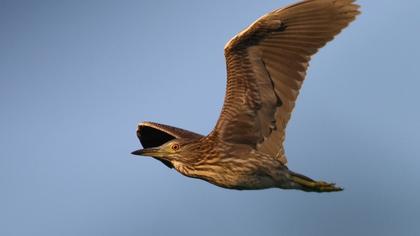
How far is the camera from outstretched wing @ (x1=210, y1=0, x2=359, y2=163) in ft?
49.5

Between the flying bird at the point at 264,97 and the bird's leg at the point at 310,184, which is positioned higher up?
the flying bird at the point at 264,97

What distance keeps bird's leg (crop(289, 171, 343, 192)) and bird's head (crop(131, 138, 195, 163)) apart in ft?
4.57

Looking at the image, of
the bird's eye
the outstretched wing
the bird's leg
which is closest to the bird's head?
the bird's eye

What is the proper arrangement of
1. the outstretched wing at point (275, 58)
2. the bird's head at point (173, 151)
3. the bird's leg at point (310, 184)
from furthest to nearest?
1. the bird's head at point (173, 151)
2. the bird's leg at point (310, 184)
3. the outstretched wing at point (275, 58)

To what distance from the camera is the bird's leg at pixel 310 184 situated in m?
15.3

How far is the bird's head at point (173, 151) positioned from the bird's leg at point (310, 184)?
54.8 inches

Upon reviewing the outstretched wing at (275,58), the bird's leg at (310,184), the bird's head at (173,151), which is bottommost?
the bird's leg at (310,184)

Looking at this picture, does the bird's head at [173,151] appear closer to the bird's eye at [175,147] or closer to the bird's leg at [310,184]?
the bird's eye at [175,147]

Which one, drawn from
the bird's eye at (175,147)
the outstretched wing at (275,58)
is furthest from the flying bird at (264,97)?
the bird's eye at (175,147)

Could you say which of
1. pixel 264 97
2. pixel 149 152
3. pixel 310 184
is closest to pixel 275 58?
pixel 264 97

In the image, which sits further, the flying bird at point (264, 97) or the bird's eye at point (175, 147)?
the bird's eye at point (175, 147)

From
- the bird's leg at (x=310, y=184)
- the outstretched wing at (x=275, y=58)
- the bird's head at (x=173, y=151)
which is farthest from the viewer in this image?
the bird's head at (x=173, y=151)

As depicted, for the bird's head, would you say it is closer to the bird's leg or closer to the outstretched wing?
the outstretched wing

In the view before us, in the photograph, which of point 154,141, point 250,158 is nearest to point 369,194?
point 154,141
